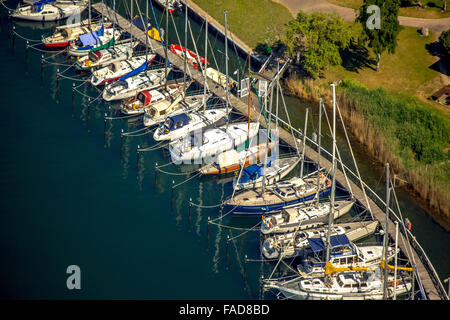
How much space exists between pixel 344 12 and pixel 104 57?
4020cm

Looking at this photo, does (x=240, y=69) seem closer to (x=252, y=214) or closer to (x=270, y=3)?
(x=270, y=3)

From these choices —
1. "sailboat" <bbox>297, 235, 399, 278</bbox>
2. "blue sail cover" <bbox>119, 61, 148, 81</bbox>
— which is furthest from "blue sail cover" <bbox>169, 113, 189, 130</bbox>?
"sailboat" <bbox>297, 235, 399, 278</bbox>

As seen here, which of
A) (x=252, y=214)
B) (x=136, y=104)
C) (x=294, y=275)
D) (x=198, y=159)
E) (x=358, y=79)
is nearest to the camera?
(x=294, y=275)

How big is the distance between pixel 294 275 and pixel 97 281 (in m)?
20.3

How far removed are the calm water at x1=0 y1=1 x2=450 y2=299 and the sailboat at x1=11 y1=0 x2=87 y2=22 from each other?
18.2m

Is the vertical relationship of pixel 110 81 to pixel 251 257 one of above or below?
above

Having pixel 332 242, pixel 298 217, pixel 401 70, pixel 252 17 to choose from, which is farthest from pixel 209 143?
pixel 401 70

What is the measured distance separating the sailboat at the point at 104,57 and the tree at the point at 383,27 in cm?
3531

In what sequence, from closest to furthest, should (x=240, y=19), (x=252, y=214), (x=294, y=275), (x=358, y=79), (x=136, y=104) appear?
(x=294, y=275) < (x=252, y=214) < (x=136, y=104) < (x=358, y=79) < (x=240, y=19)

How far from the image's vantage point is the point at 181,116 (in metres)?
Result: 87.9

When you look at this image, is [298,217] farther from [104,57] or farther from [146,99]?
[104,57]

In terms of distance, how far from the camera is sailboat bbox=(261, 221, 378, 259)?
71.1 metres

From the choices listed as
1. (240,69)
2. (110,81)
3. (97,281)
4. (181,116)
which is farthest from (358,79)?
(97,281)

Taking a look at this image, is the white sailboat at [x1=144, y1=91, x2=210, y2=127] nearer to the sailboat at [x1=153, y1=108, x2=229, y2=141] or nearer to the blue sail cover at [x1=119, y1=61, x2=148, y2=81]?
the sailboat at [x1=153, y1=108, x2=229, y2=141]
